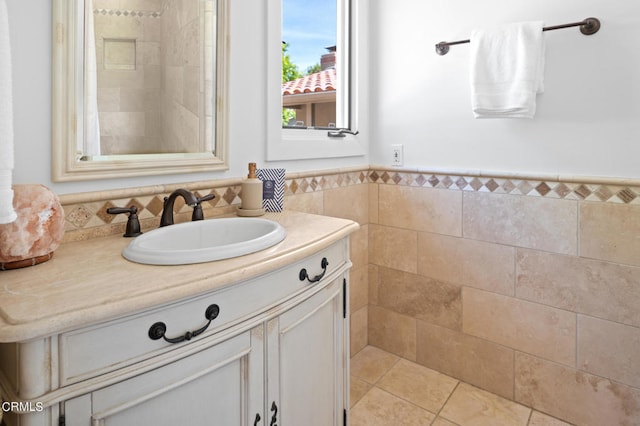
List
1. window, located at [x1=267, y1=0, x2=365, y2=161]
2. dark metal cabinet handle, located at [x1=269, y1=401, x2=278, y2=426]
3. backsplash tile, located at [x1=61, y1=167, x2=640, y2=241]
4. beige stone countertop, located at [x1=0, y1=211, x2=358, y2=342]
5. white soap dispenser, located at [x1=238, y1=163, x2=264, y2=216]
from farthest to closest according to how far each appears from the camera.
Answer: window, located at [x1=267, y1=0, x2=365, y2=161]
white soap dispenser, located at [x1=238, y1=163, x2=264, y2=216]
backsplash tile, located at [x1=61, y1=167, x2=640, y2=241]
dark metal cabinet handle, located at [x1=269, y1=401, x2=278, y2=426]
beige stone countertop, located at [x1=0, y1=211, x2=358, y2=342]

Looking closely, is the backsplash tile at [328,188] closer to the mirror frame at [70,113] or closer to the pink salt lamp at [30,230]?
the mirror frame at [70,113]

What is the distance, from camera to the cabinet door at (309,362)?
1024 mm

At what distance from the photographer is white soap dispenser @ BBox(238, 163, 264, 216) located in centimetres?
144

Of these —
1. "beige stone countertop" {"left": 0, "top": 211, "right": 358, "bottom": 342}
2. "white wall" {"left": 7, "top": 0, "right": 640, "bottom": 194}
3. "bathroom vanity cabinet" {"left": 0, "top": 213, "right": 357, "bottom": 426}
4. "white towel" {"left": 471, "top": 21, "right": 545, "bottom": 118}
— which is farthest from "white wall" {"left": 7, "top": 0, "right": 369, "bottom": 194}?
"white towel" {"left": 471, "top": 21, "right": 545, "bottom": 118}

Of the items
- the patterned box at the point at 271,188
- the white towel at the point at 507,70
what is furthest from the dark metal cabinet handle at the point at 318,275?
the white towel at the point at 507,70

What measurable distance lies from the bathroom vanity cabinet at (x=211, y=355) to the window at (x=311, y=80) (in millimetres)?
612

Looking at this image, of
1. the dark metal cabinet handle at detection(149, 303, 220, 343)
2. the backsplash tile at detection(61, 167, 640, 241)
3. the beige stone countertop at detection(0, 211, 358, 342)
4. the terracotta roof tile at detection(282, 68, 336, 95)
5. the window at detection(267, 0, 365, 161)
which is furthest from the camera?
the terracotta roof tile at detection(282, 68, 336, 95)

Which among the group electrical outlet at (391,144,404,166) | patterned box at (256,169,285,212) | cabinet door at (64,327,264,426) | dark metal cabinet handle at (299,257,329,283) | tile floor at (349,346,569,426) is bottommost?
tile floor at (349,346,569,426)

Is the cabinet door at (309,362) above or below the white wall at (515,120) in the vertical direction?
below

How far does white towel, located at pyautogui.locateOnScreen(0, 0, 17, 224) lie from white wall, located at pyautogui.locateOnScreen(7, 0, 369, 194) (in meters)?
0.31

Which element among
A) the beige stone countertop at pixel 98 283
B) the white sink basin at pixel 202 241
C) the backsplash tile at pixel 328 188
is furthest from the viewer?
the backsplash tile at pixel 328 188

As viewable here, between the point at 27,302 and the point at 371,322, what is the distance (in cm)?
190

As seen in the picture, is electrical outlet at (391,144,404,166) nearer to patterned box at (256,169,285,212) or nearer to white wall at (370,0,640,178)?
white wall at (370,0,640,178)

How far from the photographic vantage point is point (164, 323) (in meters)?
0.77
